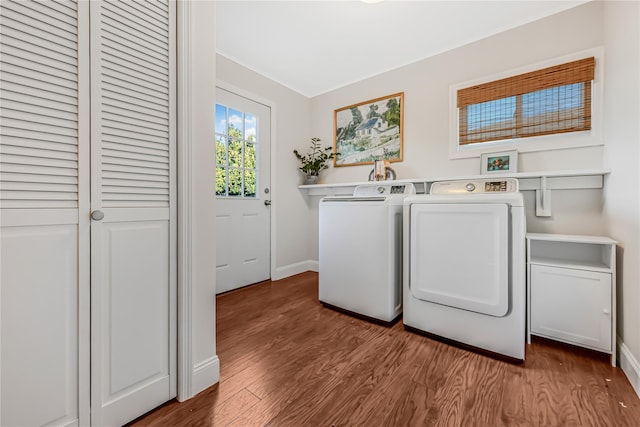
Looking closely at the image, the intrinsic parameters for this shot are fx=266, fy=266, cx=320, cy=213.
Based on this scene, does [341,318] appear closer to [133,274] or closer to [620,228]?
[133,274]

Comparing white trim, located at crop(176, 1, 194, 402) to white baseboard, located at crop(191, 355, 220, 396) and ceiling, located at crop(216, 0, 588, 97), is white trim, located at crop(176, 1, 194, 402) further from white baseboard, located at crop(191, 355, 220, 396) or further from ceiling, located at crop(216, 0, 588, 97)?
ceiling, located at crop(216, 0, 588, 97)

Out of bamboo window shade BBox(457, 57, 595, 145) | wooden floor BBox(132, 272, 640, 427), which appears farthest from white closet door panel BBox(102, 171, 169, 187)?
bamboo window shade BBox(457, 57, 595, 145)

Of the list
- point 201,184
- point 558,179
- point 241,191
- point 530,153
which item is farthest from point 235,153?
point 558,179

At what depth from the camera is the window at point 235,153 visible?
8.39 ft

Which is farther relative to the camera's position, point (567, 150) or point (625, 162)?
point (567, 150)

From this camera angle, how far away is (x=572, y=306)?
1541 mm

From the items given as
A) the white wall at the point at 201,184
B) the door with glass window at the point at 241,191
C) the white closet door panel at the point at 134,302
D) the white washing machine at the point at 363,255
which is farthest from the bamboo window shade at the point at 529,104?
the white closet door panel at the point at 134,302

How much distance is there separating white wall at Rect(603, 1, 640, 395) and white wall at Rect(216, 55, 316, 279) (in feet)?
8.59

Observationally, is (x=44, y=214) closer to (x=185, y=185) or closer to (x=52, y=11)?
(x=185, y=185)

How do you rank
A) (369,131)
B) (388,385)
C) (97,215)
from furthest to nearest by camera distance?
(369,131) → (388,385) → (97,215)

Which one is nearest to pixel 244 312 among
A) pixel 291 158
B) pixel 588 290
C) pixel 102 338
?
pixel 102 338

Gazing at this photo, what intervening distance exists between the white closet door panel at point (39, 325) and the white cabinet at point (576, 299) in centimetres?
229

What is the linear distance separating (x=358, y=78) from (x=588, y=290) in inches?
106

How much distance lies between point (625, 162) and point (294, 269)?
284 cm
